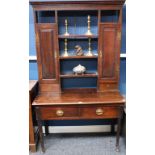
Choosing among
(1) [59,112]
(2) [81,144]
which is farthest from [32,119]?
(2) [81,144]

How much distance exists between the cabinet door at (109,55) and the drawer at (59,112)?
0.45 meters

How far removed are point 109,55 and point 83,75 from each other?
0.37 metres

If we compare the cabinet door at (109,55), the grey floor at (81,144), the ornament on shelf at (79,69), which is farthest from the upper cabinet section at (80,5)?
the grey floor at (81,144)

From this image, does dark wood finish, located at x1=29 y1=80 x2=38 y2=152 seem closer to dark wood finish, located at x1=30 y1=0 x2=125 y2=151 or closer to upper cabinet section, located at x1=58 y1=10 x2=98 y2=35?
dark wood finish, located at x1=30 y1=0 x2=125 y2=151

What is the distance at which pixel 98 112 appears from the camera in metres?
1.92

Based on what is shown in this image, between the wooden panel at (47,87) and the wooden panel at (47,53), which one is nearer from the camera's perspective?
the wooden panel at (47,53)

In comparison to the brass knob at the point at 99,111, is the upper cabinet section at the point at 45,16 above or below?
above

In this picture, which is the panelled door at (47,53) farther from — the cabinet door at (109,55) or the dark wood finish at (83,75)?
the cabinet door at (109,55)

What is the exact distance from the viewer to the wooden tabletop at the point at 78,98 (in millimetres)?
1870

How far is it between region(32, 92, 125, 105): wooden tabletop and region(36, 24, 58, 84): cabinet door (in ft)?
0.69

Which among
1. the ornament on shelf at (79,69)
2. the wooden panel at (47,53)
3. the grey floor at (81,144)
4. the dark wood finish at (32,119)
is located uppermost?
the wooden panel at (47,53)
